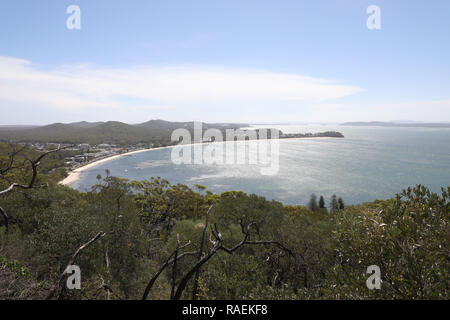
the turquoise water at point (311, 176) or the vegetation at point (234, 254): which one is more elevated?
the vegetation at point (234, 254)

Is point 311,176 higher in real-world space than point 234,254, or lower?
lower

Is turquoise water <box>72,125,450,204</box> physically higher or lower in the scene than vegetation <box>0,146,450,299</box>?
lower

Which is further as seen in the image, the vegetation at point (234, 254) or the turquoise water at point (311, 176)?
the turquoise water at point (311, 176)

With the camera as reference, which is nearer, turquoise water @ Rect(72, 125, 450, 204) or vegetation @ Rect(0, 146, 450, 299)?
vegetation @ Rect(0, 146, 450, 299)

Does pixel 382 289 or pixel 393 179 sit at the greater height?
pixel 382 289

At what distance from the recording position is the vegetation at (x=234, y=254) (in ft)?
15.7

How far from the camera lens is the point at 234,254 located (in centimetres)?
942

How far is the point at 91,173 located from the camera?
7094 centimetres

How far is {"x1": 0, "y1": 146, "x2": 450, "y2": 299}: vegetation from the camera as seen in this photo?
4773 mm

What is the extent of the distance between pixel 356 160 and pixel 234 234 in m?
90.5

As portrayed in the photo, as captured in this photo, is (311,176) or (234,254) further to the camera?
(311,176)
